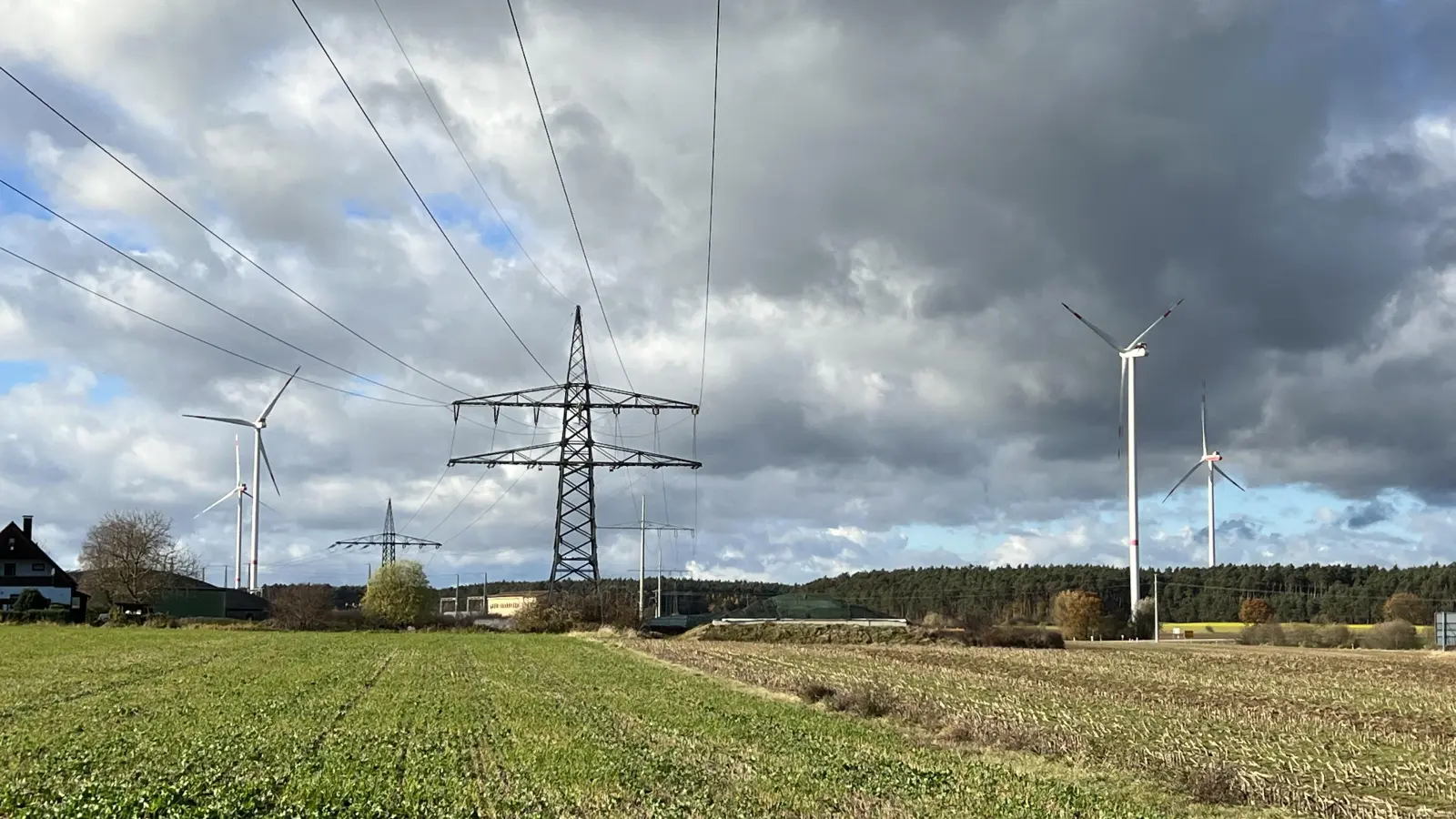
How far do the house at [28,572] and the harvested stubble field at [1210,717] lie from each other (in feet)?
420

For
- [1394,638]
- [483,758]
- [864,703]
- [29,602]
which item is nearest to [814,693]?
[864,703]

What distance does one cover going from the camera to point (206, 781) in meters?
18.3

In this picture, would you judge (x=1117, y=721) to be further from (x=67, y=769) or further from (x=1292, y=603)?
(x=1292, y=603)

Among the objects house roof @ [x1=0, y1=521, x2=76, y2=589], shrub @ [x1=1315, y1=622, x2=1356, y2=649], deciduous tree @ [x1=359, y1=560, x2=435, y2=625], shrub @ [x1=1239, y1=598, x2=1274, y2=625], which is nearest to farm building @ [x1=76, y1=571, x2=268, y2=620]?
house roof @ [x1=0, y1=521, x2=76, y2=589]

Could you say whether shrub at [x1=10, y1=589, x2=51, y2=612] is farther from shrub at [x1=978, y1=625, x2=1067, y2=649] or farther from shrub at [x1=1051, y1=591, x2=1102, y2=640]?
shrub at [x1=1051, y1=591, x2=1102, y2=640]

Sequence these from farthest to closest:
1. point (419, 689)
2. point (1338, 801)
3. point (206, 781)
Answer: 1. point (419, 689)
2. point (206, 781)
3. point (1338, 801)

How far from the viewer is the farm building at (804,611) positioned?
366 feet

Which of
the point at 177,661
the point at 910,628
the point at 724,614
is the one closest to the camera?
the point at 177,661

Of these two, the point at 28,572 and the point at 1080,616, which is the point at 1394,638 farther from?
the point at 28,572

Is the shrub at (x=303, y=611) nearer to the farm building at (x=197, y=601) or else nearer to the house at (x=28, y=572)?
the farm building at (x=197, y=601)

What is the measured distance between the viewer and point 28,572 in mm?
152875

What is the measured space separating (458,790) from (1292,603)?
675ft

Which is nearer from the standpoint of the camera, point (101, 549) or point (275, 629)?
point (275, 629)

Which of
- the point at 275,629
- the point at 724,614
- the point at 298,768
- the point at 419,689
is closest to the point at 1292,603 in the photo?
the point at 724,614
